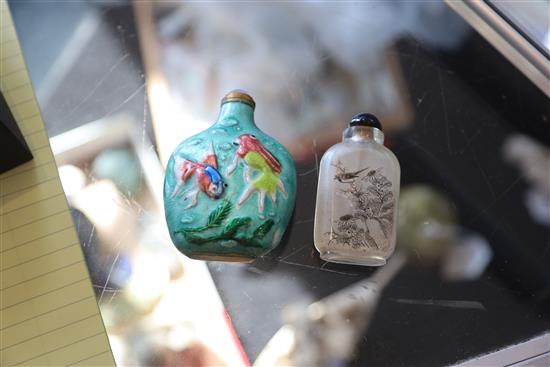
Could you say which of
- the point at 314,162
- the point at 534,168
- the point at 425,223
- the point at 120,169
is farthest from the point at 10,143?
the point at 534,168

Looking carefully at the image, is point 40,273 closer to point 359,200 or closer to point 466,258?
point 359,200

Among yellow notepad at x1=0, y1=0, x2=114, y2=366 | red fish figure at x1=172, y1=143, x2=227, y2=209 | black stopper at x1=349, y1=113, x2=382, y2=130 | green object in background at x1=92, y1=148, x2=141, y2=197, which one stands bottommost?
yellow notepad at x1=0, y1=0, x2=114, y2=366

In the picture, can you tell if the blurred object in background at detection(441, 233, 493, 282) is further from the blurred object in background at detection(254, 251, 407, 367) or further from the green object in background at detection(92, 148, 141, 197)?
the green object in background at detection(92, 148, 141, 197)

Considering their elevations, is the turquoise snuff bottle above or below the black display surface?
above

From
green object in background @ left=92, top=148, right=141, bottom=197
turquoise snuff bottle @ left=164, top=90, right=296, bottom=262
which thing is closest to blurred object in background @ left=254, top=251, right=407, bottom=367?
turquoise snuff bottle @ left=164, top=90, right=296, bottom=262

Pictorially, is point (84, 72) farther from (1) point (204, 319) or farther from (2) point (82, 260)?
(1) point (204, 319)
